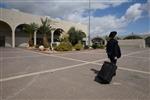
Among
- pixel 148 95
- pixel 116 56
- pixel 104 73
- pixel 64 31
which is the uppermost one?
pixel 64 31

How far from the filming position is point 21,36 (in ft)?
123

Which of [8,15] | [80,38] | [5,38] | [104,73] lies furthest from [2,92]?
[80,38]

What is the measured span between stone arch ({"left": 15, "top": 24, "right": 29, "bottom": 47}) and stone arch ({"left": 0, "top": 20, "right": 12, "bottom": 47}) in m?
1.75

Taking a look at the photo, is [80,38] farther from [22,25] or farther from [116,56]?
[116,56]

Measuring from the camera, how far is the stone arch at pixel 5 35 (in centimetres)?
3428

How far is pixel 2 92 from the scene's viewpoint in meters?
4.91

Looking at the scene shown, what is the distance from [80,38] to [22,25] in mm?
→ 14495

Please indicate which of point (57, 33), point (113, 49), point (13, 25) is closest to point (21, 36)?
point (13, 25)

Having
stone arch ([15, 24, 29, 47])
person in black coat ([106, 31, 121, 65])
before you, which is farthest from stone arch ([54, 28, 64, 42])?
person in black coat ([106, 31, 121, 65])

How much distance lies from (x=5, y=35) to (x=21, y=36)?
3810 millimetres

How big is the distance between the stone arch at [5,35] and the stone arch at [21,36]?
5.73 ft

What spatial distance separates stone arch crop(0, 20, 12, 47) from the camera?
3428cm

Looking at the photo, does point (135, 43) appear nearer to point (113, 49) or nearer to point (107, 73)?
point (113, 49)

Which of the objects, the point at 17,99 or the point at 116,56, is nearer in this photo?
the point at 17,99
